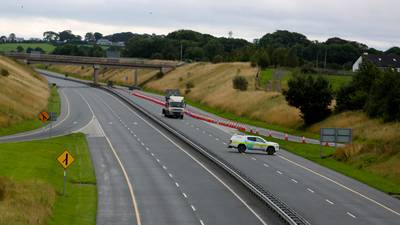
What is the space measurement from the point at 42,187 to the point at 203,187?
34.1 feet

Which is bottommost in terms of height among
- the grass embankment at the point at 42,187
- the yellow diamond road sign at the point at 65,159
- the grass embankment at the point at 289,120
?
the grass embankment at the point at 289,120

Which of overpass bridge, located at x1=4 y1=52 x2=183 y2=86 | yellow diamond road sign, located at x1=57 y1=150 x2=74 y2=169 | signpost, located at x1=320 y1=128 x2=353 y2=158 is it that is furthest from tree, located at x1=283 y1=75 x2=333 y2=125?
overpass bridge, located at x1=4 y1=52 x2=183 y2=86

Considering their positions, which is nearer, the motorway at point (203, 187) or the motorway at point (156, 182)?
the motorway at point (156, 182)

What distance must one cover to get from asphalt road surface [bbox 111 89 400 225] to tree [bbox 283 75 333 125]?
23.4 metres

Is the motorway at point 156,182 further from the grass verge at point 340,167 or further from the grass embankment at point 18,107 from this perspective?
the grass verge at point 340,167

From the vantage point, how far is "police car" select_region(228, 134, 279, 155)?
6259cm

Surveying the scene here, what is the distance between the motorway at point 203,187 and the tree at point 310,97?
17.0m

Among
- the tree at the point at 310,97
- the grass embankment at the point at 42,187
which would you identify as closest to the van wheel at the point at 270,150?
the grass embankment at the point at 42,187

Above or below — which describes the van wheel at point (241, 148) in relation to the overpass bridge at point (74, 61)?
below

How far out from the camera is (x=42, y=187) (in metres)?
37.8

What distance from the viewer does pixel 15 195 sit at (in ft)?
113

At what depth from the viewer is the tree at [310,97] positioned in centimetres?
8894

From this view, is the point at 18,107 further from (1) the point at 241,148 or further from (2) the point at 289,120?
(2) the point at 289,120

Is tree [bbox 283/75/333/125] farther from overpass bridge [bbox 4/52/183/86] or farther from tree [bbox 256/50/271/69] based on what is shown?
overpass bridge [bbox 4/52/183/86]
